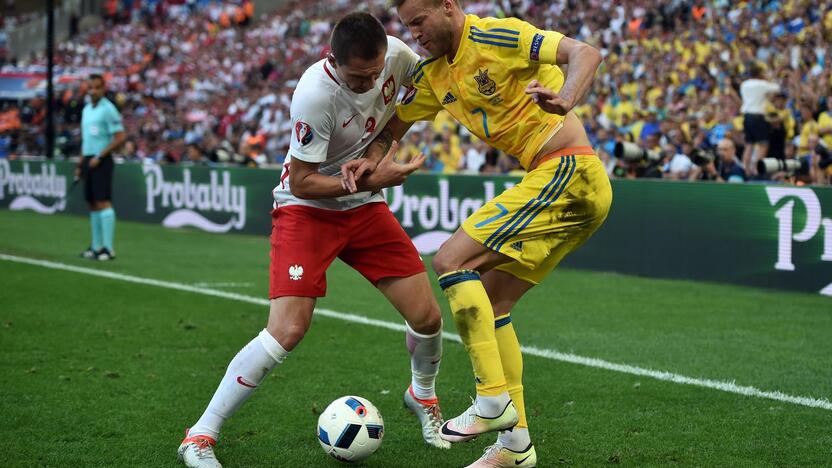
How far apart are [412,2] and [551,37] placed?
637mm

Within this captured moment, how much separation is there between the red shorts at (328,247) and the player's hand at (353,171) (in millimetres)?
422

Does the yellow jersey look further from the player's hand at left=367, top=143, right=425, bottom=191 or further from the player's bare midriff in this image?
the player's hand at left=367, top=143, right=425, bottom=191

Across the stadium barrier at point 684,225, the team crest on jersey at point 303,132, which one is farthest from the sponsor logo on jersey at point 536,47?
the stadium barrier at point 684,225

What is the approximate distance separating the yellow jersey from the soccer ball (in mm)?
1443

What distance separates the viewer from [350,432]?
16.4 ft

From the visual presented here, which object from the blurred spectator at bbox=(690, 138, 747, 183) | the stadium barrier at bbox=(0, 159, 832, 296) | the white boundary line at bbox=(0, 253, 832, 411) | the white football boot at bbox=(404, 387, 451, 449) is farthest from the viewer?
the blurred spectator at bbox=(690, 138, 747, 183)

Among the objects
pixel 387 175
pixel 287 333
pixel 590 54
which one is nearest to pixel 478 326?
pixel 387 175

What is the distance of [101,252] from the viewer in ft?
45.6

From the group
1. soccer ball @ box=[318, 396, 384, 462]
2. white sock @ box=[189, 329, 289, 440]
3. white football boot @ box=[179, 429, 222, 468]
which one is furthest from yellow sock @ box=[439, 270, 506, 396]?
white football boot @ box=[179, 429, 222, 468]

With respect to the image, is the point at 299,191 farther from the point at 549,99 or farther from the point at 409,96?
the point at 549,99

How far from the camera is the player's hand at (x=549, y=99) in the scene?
428 centimetres

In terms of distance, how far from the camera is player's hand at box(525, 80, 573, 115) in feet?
14.0

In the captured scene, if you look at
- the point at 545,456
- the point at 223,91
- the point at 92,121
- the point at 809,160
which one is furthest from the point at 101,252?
the point at 223,91

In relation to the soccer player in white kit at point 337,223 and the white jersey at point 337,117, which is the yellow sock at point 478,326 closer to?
the soccer player in white kit at point 337,223
